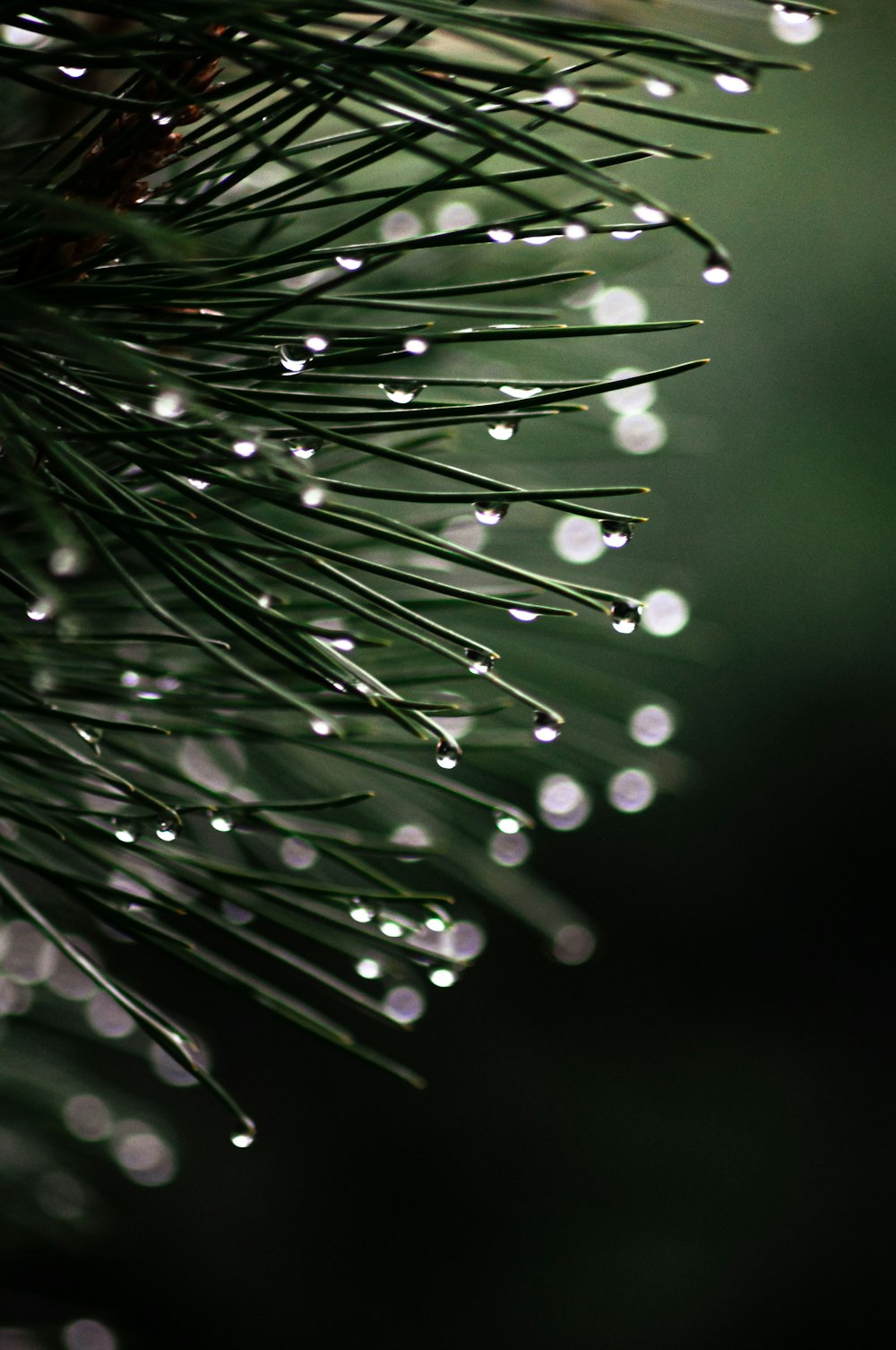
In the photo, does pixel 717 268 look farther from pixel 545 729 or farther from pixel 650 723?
pixel 650 723

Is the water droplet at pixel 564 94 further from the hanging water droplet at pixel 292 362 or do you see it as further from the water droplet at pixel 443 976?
the water droplet at pixel 443 976

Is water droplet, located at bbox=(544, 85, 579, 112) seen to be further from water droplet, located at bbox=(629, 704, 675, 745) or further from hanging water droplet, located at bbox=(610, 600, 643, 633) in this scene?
water droplet, located at bbox=(629, 704, 675, 745)

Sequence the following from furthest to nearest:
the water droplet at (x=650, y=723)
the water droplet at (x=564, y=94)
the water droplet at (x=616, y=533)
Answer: the water droplet at (x=650, y=723)
the water droplet at (x=616, y=533)
the water droplet at (x=564, y=94)

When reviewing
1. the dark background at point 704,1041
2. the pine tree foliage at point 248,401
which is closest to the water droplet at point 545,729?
the pine tree foliage at point 248,401

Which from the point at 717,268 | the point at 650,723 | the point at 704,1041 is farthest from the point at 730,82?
the point at 704,1041

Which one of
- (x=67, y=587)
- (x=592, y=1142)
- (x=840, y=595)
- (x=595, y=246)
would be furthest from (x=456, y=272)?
(x=592, y=1142)

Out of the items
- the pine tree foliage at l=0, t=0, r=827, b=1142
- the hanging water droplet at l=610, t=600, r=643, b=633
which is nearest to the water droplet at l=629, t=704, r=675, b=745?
the pine tree foliage at l=0, t=0, r=827, b=1142

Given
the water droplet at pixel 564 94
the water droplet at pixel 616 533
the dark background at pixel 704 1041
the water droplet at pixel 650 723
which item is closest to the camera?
the water droplet at pixel 564 94
